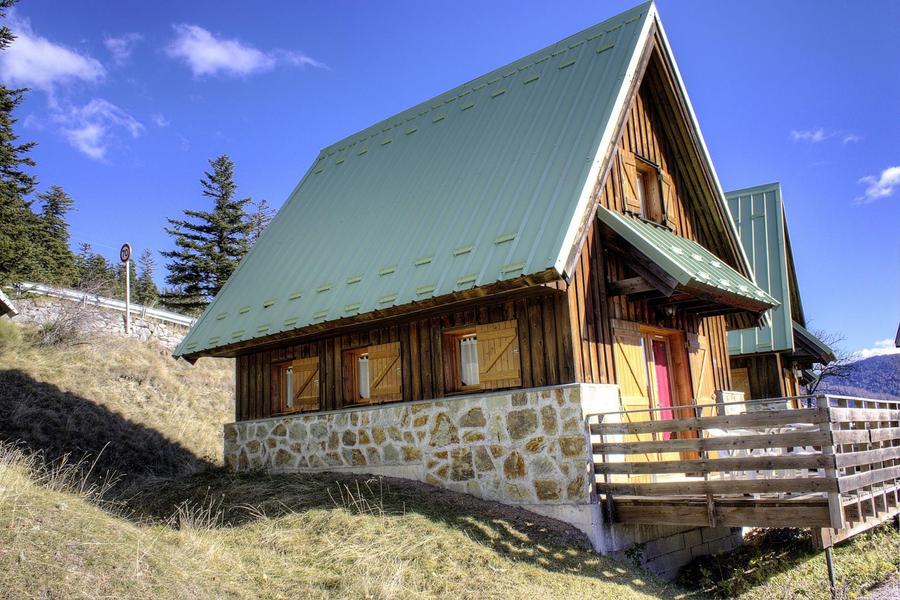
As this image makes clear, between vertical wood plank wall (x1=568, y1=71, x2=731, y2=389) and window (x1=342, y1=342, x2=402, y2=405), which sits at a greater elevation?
vertical wood plank wall (x1=568, y1=71, x2=731, y2=389)

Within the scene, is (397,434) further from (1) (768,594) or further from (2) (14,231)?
(2) (14,231)

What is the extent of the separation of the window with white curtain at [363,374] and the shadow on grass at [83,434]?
4624 mm

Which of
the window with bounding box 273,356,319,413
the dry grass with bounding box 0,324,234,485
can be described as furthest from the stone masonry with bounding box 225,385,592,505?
the dry grass with bounding box 0,324,234,485

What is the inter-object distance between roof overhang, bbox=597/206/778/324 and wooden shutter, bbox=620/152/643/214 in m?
0.23

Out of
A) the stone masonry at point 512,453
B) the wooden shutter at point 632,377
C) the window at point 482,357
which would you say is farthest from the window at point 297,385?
the wooden shutter at point 632,377

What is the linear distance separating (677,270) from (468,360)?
323cm

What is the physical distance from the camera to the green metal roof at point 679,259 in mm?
9578

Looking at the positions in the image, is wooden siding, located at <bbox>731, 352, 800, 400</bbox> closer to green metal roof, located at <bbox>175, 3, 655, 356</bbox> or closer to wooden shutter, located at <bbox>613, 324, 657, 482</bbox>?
wooden shutter, located at <bbox>613, 324, 657, 482</bbox>

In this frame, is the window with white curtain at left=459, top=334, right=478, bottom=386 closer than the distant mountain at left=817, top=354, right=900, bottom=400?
Yes

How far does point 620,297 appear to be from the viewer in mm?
10719

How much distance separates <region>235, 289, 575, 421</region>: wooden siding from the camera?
9.61 metres

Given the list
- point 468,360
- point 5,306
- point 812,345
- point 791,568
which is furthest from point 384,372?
point 812,345

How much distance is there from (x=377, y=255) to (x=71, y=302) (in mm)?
13597

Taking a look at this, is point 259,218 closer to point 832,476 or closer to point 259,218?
point 259,218
